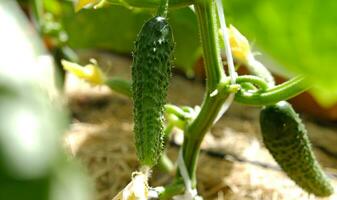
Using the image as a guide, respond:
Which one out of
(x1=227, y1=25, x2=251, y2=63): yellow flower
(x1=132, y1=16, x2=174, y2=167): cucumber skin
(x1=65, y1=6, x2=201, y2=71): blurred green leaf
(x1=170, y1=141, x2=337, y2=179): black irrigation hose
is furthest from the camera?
(x1=65, y1=6, x2=201, y2=71): blurred green leaf

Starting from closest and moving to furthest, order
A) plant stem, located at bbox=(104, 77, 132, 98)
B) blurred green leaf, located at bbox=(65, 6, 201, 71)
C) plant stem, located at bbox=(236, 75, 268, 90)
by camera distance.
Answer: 1. plant stem, located at bbox=(236, 75, 268, 90)
2. plant stem, located at bbox=(104, 77, 132, 98)
3. blurred green leaf, located at bbox=(65, 6, 201, 71)

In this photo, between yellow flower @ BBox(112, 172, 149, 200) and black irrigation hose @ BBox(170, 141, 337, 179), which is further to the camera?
black irrigation hose @ BBox(170, 141, 337, 179)

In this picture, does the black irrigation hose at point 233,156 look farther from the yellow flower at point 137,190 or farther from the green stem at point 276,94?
the yellow flower at point 137,190

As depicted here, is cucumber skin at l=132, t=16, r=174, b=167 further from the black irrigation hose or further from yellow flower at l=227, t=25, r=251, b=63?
the black irrigation hose

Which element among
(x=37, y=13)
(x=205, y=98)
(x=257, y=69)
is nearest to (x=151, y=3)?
(x=205, y=98)

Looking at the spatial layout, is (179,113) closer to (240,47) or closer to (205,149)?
(240,47)

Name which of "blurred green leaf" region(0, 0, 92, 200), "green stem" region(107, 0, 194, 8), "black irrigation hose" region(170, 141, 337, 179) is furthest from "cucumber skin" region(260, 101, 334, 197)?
"blurred green leaf" region(0, 0, 92, 200)
